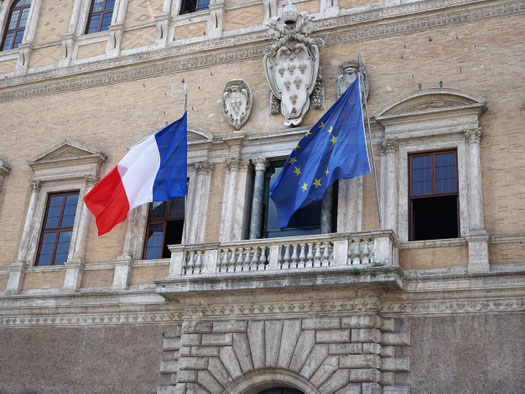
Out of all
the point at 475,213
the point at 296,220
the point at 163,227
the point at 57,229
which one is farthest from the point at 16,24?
the point at 475,213

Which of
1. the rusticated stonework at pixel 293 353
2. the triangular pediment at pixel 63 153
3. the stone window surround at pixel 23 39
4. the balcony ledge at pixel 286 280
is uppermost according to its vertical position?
the stone window surround at pixel 23 39

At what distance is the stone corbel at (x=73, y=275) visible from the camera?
1592 centimetres

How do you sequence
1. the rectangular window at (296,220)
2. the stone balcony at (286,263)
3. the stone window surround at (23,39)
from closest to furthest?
the stone balcony at (286,263) < the rectangular window at (296,220) < the stone window surround at (23,39)

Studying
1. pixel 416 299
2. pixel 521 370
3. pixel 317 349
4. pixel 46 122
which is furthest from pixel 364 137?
pixel 46 122

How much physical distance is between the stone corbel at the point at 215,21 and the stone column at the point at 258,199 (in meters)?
3.73

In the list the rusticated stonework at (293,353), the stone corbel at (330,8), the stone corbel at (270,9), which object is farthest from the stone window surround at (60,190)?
the stone corbel at (330,8)

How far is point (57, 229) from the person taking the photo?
17.0 meters

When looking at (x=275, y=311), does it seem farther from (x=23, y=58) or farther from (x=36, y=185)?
(x=23, y=58)

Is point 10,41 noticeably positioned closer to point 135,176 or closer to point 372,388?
point 135,176

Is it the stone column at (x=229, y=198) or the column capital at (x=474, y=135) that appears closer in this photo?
the column capital at (x=474, y=135)

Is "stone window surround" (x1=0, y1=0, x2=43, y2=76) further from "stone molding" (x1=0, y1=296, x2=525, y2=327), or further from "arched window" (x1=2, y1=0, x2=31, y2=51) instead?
"stone molding" (x1=0, y1=296, x2=525, y2=327)

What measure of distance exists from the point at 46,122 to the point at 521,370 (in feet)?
41.4

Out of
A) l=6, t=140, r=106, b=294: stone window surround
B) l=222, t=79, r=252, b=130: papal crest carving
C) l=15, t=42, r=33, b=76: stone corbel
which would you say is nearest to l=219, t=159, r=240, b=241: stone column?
l=222, t=79, r=252, b=130: papal crest carving

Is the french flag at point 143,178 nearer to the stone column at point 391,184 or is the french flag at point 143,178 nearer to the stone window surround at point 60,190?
the stone window surround at point 60,190
